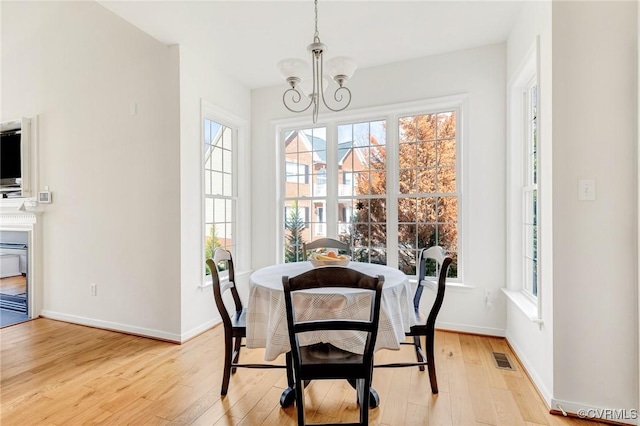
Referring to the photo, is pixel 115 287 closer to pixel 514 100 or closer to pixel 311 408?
pixel 311 408

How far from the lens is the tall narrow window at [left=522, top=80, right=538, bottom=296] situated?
265 centimetres

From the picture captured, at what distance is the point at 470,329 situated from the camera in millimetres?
3133

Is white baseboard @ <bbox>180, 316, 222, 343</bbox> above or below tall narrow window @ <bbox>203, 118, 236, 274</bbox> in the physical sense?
below

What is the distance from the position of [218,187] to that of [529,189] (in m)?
3.08

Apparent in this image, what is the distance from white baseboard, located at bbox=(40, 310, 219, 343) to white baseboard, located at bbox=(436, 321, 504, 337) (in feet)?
7.87

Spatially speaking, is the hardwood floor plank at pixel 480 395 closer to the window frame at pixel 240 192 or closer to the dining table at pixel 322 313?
the dining table at pixel 322 313

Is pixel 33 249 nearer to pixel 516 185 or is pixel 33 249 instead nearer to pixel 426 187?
pixel 426 187

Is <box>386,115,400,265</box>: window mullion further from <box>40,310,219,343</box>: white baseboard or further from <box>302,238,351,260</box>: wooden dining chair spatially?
<box>40,310,219,343</box>: white baseboard

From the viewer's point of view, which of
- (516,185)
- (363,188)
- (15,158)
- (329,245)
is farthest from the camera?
(15,158)

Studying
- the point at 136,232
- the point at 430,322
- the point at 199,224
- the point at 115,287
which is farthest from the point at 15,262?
the point at 430,322

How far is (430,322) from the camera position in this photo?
6.77 ft

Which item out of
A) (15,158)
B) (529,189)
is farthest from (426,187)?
(15,158)

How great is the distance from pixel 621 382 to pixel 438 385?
1000 mm
